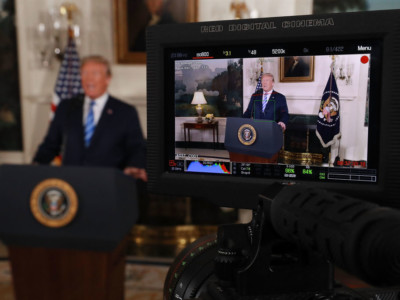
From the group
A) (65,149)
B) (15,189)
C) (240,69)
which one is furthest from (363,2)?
(240,69)

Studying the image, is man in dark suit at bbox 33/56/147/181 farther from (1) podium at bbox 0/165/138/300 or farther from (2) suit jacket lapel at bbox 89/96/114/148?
(1) podium at bbox 0/165/138/300

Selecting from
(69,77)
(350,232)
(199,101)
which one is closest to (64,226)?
(199,101)

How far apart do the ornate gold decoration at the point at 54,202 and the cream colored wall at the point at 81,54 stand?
2761 mm

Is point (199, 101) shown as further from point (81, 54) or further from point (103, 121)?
point (81, 54)

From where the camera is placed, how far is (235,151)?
Answer: 911 mm

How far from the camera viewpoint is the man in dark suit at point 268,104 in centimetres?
87

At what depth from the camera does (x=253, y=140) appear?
896mm

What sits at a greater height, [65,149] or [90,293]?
[65,149]

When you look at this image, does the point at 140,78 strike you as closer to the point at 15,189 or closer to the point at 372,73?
the point at 15,189

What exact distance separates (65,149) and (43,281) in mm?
1596

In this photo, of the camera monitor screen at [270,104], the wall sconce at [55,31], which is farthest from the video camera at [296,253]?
the wall sconce at [55,31]

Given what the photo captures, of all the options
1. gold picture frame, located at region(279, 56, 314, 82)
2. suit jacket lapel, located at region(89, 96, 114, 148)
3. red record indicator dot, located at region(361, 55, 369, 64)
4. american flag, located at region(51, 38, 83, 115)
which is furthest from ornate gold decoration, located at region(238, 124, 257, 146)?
american flag, located at region(51, 38, 83, 115)

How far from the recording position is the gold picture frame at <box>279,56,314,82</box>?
2.79 ft

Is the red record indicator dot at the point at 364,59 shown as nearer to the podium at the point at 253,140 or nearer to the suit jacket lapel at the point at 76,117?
the podium at the point at 253,140
